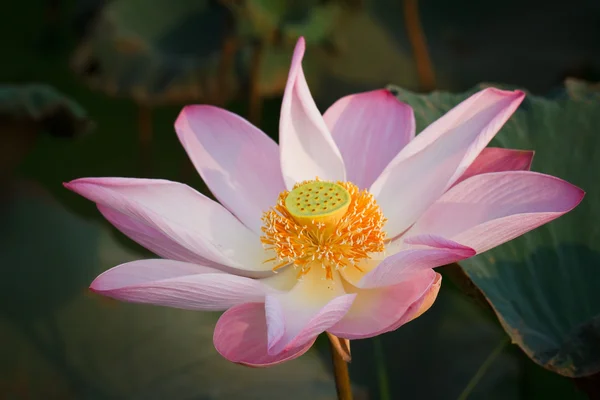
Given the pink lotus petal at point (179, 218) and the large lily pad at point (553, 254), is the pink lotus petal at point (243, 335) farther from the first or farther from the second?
the large lily pad at point (553, 254)

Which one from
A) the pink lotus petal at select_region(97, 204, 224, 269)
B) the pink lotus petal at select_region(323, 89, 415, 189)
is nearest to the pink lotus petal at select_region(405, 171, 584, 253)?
the pink lotus petal at select_region(323, 89, 415, 189)

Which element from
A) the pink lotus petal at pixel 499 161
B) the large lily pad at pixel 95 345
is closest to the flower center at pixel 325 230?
the pink lotus petal at pixel 499 161

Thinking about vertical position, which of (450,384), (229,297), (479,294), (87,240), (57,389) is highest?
(229,297)

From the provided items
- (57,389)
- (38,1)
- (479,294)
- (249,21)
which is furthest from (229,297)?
(38,1)

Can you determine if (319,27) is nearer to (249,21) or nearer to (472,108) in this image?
(249,21)

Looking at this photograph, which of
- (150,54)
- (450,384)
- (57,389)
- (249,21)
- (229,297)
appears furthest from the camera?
(150,54)

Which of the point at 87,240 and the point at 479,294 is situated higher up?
the point at 479,294
